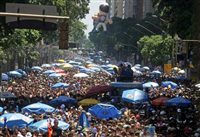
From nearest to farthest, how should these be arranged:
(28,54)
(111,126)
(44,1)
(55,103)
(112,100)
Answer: (111,126)
(55,103)
(112,100)
(44,1)
(28,54)

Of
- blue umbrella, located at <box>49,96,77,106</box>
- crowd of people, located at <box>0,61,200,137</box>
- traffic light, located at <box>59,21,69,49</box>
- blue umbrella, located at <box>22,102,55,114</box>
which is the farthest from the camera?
blue umbrella, located at <box>49,96,77,106</box>

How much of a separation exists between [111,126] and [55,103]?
8195 mm

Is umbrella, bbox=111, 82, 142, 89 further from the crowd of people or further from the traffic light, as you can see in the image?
the traffic light

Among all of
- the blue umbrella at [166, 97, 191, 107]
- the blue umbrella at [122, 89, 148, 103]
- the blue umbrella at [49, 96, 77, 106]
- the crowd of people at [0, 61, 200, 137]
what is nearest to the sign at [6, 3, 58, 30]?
the crowd of people at [0, 61, 200, 137]

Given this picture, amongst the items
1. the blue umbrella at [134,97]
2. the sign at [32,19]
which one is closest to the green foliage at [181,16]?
the blue umbrella at [134,97]

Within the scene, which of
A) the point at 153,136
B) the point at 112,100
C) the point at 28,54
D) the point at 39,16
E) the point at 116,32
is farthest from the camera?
the point at 116,32

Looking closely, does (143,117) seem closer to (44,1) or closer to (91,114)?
(91,114)

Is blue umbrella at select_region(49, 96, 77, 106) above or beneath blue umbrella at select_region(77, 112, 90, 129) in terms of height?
beneath

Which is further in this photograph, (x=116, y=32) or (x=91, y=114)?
(x=116, y=32)

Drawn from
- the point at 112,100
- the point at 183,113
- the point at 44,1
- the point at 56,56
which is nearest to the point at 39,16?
the point at 183,113

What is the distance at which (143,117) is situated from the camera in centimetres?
3012

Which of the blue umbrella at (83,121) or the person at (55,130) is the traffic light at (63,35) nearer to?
the person at (55,130)

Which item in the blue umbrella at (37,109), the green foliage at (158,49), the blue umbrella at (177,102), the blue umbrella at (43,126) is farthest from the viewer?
the green foliage at (158,49)

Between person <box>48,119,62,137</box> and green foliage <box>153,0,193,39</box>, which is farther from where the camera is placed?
green foliage <box>153,0,193,39</box>
